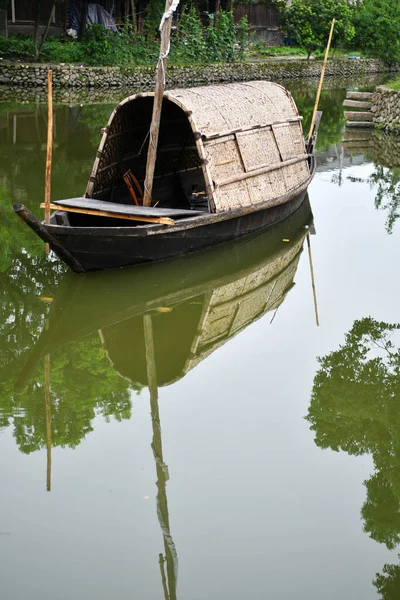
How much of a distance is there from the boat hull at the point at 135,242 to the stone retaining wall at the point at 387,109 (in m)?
11.8

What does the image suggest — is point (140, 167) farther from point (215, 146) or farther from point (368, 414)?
point (368, 414)

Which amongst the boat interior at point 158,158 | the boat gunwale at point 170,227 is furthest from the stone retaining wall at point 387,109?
the boat gunwale at point 170,227

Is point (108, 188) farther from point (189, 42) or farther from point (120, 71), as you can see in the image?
point (189, 42)

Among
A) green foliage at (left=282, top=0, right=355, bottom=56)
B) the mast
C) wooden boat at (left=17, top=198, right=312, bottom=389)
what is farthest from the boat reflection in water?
green foliage at (left=282, top=0, right=355, bottom=56)

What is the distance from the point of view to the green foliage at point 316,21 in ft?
126

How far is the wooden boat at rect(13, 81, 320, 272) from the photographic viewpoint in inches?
372

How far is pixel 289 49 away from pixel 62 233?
1372 inches

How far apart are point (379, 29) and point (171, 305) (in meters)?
36.3

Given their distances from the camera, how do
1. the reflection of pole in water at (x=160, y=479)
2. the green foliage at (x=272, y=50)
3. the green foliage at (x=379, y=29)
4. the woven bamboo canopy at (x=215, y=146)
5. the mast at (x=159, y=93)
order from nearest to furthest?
the reflection of pole in water at (x=160, y=479) < the mast at (x=159, y=93) < the woven bamboo canopy at (x=215, y=146) < the green foliage at (x=272, y=50) < the green foliage at (x=379, y=29)

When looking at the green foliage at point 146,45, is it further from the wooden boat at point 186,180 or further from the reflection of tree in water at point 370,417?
the reflection of tree in water at point 370,417

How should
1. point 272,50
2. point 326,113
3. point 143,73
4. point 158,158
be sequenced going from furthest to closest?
point 272,50 < point 143,73 < point 326,113 < point 158,158

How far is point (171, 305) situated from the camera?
9406mm

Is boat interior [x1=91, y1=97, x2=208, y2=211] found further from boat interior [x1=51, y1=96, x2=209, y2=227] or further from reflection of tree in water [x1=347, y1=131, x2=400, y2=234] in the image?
reflection of tree in water [x1=347, y1=131, x2=400, y2=234]

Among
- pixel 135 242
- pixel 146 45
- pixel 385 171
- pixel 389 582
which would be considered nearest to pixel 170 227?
pixel 135 242
